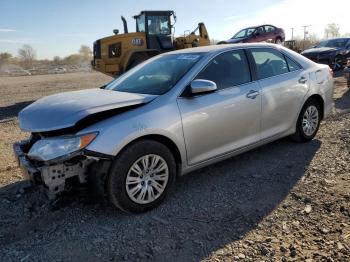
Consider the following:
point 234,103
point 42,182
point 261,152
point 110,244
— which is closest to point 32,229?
point 42,182

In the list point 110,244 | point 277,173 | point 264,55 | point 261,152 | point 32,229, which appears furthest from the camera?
point 261,152

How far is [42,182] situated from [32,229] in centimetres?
Answer: 51

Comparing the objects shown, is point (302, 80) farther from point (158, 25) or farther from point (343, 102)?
point (158, 25)

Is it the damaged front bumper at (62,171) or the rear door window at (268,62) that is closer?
the damaged front bumper at (62,171)

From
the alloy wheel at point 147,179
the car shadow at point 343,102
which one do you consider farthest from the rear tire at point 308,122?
the car shadow at point 343,102

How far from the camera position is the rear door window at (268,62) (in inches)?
195

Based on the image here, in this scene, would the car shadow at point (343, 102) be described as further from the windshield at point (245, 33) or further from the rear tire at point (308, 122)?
the windshield at point (245, 33)

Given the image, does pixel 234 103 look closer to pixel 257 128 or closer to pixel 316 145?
pixel 257 128

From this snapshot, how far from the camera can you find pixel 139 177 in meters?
3.71

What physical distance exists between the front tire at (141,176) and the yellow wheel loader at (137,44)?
1010 centimetres

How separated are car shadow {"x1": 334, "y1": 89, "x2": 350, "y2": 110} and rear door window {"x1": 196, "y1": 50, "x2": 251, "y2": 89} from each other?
4671mm

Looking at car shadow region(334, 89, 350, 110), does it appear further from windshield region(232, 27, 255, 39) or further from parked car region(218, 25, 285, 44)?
windshield region(232, 27, 255, 39)

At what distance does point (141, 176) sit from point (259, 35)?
18.8 metres

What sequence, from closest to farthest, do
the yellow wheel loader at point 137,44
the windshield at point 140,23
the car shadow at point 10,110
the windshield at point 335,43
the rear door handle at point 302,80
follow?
the rear door handle at point 302,80 < the car shadow at point 10,110 < the yellow wheel loader at point 137,44 < the windshield at point 140,23 < the windshield at point 335,43
